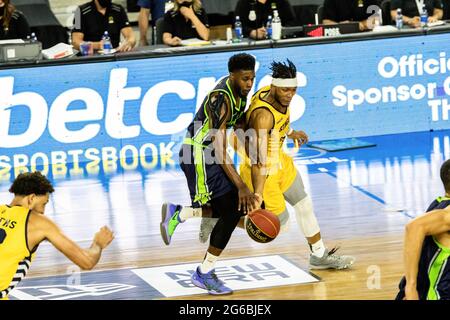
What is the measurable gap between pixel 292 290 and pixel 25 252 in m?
2.96

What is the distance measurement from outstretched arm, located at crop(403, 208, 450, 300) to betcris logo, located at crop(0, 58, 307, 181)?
7.77 m

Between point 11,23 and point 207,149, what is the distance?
5.97m

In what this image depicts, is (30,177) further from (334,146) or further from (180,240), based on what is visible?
(334,146)

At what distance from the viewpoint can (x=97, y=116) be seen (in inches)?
582

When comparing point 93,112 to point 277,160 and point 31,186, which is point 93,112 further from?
point 31,186

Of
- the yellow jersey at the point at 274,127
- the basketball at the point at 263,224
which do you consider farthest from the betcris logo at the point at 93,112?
the basketball at the point at 263,224

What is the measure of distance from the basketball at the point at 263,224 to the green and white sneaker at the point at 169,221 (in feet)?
2.88

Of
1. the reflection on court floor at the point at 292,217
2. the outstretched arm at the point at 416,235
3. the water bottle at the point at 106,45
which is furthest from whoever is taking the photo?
the water bottle at the point at 106,45

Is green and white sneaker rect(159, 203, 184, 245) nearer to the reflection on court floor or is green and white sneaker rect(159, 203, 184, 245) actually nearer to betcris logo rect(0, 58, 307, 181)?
the reflection on court floor

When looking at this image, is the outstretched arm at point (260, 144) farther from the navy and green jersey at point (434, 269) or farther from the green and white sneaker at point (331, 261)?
the navy and green jersey at point (434, 269)

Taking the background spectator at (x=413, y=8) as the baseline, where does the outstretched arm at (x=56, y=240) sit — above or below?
below

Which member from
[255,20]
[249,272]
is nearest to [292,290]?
[249,272]

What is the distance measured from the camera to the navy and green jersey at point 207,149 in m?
9.95

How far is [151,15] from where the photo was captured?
16953 millimetres
